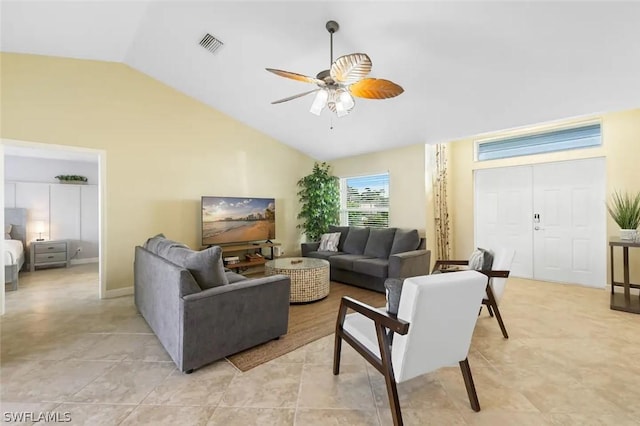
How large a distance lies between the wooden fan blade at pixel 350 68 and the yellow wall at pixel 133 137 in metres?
3.35

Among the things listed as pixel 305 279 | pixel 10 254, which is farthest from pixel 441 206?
pixel 10 254

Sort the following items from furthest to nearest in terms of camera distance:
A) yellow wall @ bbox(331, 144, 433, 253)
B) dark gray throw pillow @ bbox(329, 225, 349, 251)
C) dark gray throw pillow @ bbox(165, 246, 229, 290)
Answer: dark gray throw pillow @ bbox(329, 225, 349, 251), yellow wall @ bbox(331, 144, 433, 253), dark gray throw pillow @ bbox(165, 246, 229, 290)

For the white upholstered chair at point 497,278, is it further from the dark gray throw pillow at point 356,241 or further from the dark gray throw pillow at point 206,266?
the dark gray throw pillow at point 206,266

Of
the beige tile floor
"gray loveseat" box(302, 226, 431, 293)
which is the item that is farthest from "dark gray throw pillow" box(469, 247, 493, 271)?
"gray loveseat" box(302, 226, 431, 293)

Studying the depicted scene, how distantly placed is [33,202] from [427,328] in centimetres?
800

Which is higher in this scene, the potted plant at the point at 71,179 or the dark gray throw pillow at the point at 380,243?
the potted plant at the point at 71,179

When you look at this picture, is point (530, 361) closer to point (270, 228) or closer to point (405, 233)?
point (405, 233)

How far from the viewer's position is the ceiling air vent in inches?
128

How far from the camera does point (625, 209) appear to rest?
12.0ft

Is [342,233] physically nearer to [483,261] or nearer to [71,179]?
[483,261]

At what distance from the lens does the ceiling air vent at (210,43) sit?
325cm

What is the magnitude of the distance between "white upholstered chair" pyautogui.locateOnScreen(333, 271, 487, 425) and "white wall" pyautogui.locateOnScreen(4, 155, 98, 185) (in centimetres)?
774

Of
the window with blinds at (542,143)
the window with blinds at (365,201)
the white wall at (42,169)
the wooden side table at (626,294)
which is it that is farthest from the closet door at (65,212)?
the wooden side table at (626,294)

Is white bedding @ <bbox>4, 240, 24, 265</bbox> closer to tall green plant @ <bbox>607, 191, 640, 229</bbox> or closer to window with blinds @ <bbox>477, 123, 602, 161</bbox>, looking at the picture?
window with blinds @ <bbox>477, 123, 602, 161</bbox>
